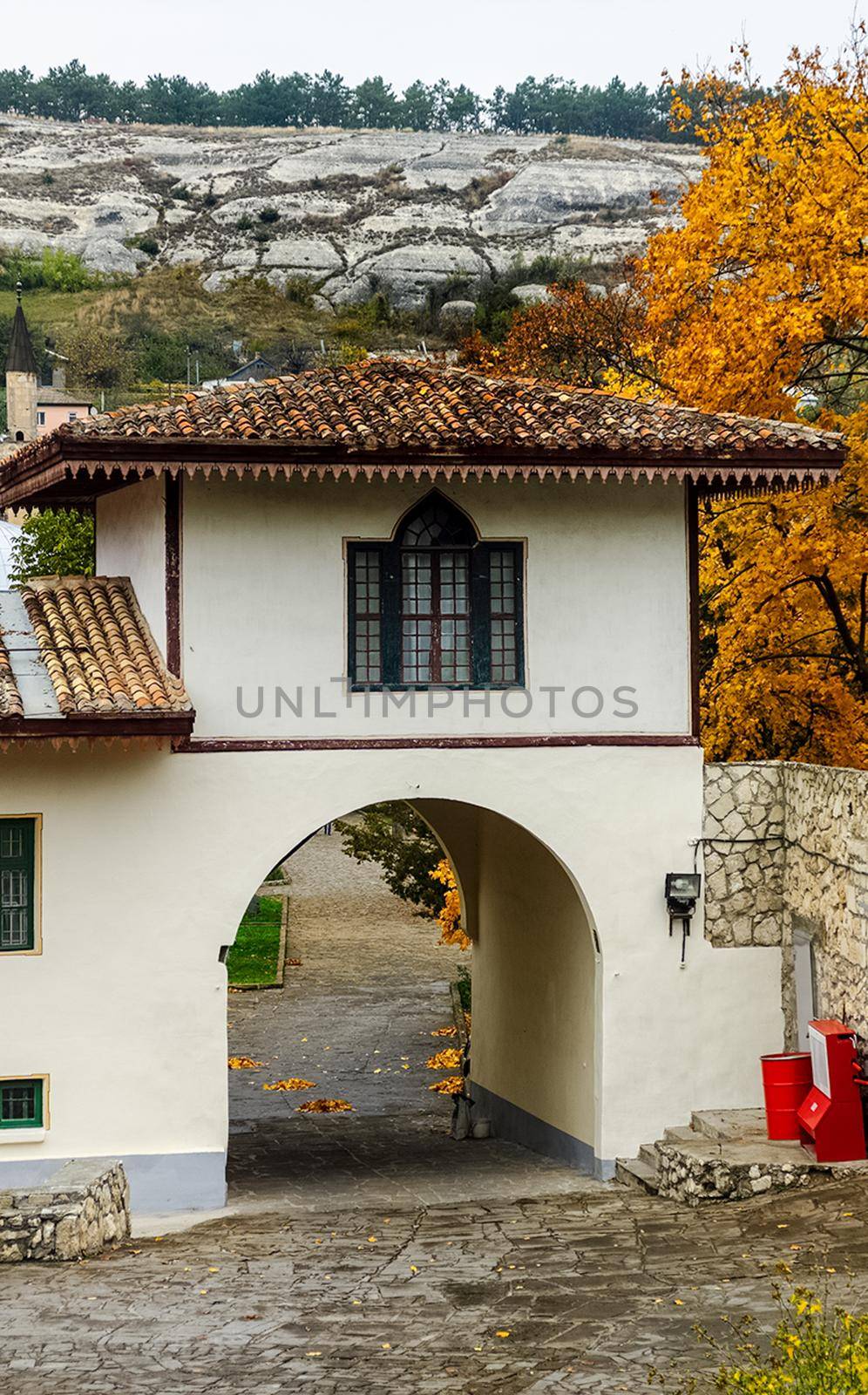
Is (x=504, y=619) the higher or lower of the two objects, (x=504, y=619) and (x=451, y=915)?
the higher

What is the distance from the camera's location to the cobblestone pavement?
958cm

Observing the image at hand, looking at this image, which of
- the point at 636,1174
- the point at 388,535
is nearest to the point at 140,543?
the point at 388,535

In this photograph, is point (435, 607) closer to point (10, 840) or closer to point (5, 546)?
point (10, 840)

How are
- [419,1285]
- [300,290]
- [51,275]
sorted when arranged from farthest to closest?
1. [51,275]
2. [300,290]
3. [419,1285]

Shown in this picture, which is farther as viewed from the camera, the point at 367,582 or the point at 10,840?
the point at 367,582

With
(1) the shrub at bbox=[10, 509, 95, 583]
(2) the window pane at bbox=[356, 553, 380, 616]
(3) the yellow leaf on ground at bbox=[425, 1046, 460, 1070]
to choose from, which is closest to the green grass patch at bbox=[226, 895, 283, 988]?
(3) the yellow leaf on ground at bbox=[425, 1046, 460, 1070]

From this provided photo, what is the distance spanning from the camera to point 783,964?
50.0 feet

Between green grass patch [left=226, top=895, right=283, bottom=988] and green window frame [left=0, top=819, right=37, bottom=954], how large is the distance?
15653mm

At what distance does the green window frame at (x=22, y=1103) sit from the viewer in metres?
13.8

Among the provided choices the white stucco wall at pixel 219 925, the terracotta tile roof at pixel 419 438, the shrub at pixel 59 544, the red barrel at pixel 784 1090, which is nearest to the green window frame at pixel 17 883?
the white stucco wall at pixel 219 925

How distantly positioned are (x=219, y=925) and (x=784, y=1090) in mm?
4772

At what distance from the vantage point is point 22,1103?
13805mm

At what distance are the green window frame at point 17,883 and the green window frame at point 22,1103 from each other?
105 centimetres

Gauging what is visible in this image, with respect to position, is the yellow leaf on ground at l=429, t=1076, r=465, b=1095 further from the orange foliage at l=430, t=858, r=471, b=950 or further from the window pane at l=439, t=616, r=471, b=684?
the window pane at l=439, t=616, r=471, b=684
